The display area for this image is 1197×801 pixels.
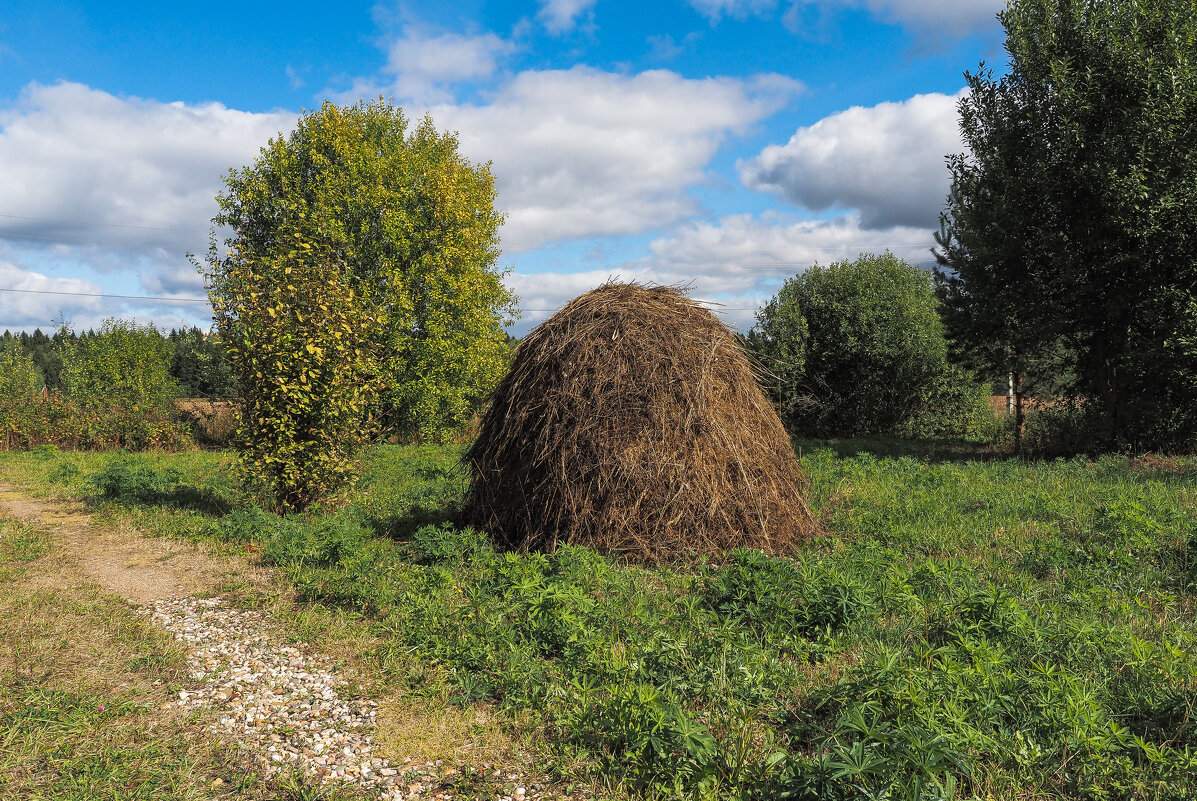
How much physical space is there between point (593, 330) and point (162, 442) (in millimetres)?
21020

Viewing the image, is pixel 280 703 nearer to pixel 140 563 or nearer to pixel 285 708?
pixel 285 708

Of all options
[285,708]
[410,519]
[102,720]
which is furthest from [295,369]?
[285,708]

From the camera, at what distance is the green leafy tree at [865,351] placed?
2778 centimetres

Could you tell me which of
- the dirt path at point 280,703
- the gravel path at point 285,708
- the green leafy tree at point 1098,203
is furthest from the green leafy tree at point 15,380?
the green leafy tree at point 1098,203

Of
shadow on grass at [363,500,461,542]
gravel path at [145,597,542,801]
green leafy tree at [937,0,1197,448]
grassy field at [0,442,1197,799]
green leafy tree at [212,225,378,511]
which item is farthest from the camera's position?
green leafy tree at [937,0,1197,448]

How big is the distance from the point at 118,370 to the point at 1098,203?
28827 mm

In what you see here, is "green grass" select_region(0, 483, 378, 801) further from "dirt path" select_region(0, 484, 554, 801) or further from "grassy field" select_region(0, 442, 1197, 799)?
"grassy field" select_region(0, 442, 1197, 799)

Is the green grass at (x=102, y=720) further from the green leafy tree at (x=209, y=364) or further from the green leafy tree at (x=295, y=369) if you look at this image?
the green leafy tree at (x=209, y=364)

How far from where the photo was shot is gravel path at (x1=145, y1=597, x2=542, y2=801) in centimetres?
378

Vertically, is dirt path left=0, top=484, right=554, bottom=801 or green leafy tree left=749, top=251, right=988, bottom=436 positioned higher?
green leafy tree left=749, top=251, right=988, bottom=436

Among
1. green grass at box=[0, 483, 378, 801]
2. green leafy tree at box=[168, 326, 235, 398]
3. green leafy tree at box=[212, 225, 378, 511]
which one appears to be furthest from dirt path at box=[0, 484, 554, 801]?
green leafy tree at box=[168, 326, 235, 398]

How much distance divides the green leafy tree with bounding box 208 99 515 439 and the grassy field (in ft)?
47.2

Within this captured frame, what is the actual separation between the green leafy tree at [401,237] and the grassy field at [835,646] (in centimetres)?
1439

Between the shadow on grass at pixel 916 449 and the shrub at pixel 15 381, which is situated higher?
the shrub at pixel 15 381
